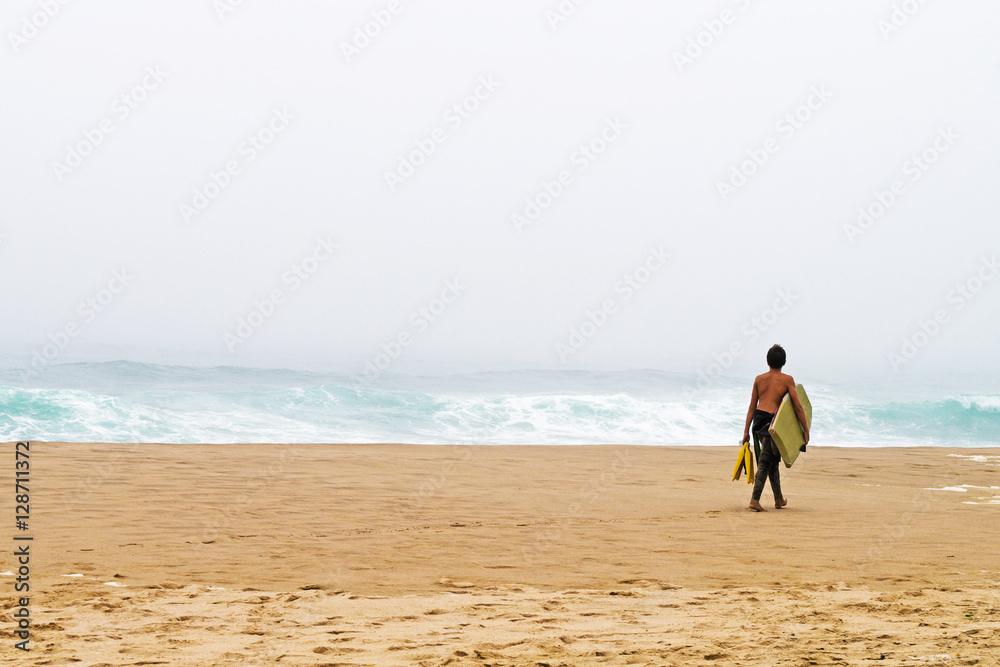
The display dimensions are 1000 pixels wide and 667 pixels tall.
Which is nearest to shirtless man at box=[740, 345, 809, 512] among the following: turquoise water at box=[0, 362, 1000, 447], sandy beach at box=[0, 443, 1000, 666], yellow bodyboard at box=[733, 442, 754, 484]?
A: yellow bodyboard at box=[733, 442, 754, 484]

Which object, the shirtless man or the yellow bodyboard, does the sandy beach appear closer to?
the shirtless man

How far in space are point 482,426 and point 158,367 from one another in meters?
16.6

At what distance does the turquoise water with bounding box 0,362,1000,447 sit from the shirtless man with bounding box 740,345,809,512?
1125 centimetres

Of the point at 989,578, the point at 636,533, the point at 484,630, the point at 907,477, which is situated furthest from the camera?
the point at 907,477

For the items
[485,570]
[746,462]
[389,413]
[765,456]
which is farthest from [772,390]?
[389,413]

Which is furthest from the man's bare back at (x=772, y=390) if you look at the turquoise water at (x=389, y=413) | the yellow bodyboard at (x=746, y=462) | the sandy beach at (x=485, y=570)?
the turquoise water at (x=389, y=413)

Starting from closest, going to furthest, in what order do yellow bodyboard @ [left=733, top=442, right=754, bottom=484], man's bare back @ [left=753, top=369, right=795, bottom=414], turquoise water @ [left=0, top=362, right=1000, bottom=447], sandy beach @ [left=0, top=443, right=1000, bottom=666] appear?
sandy beach @ [left=0, top=443, right=1000, bottom=666]
man's bare back @ [left=753, top=369, right=795, bottom=414]
yellow bodyboard @ [left=733, top=442, right=754, bottom=484]
turquoise water @ [left=0, top=362, right=1000, bottom=447]

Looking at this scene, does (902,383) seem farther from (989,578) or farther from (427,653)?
(427,653)

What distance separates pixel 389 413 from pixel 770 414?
16586 mm

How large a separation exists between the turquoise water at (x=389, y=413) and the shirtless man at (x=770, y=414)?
11.2 meters

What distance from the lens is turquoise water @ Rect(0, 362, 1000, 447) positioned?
61.4ft

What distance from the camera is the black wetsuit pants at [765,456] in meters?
8.52

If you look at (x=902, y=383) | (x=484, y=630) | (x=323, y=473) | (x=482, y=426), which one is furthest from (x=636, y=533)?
(x=902, y=383)

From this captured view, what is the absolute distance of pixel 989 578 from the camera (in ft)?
18.3
